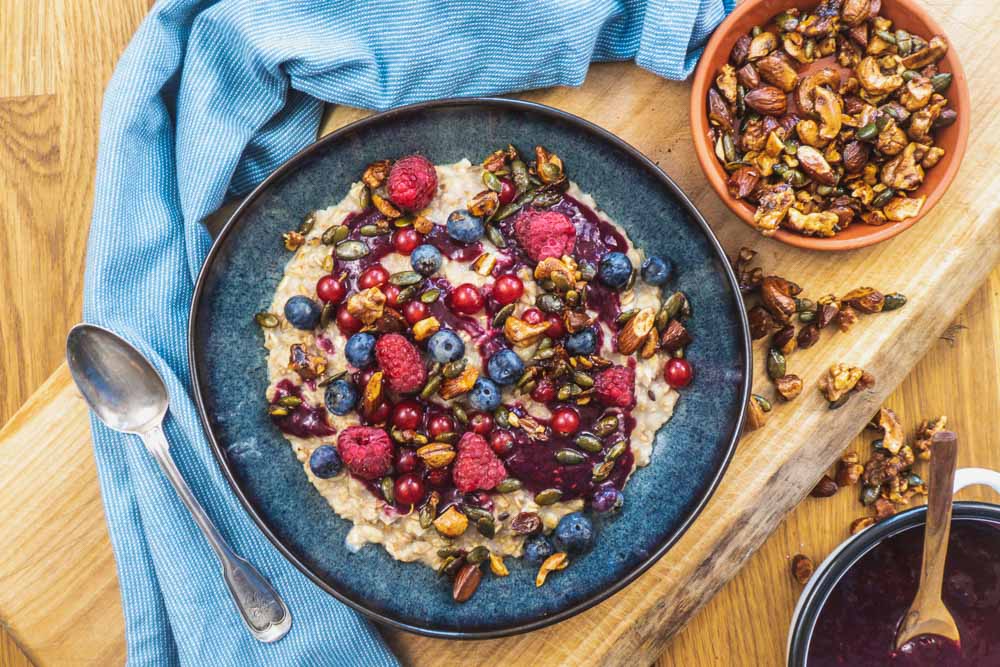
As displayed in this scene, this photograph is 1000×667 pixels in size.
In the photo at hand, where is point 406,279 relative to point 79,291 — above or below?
above

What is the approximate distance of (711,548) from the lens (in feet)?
6.14

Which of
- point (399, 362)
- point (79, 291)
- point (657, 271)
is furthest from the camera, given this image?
point (79, 291)

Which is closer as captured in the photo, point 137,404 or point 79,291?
point 137,404

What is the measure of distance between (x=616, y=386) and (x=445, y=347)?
0.40m

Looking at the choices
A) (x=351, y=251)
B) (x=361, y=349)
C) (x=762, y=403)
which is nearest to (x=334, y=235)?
(x=351, y=251)

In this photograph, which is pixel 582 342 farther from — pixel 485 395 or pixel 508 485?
pixel 508 485

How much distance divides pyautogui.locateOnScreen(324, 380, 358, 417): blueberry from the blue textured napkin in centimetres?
36

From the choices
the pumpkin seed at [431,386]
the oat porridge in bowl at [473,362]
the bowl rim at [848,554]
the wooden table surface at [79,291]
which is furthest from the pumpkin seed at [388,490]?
Result: the bowl rim at [848,554]

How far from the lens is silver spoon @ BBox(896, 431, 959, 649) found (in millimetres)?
1646

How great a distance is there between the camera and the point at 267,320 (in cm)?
182

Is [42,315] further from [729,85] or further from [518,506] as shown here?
[729,85]

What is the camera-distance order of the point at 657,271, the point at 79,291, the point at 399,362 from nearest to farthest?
the point at 399,362, the point at 657,271, the point at 79,291

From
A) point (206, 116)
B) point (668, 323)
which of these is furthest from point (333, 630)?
point (206, 116)

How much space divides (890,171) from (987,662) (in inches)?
46.7
